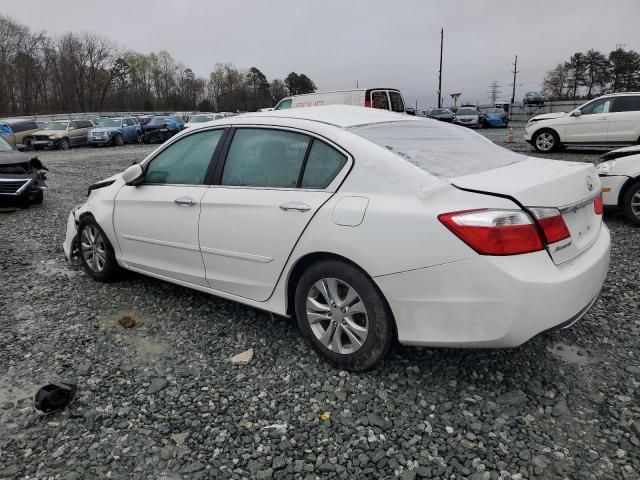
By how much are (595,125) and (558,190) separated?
42.9 feet

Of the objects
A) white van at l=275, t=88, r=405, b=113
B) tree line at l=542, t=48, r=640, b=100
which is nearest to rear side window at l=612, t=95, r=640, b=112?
white van at l=275, t=88, r=405, b=113

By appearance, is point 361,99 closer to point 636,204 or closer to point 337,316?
point 636,204

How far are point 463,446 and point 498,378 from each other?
2.27ft

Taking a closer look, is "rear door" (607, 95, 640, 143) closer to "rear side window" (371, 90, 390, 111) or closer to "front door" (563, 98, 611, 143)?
"front door" (563, 98, 611, 143)

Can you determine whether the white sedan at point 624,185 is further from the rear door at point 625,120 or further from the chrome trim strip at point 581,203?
the rear door at point 625,120

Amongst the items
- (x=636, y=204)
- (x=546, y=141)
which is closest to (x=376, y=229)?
(x=636, y=204)

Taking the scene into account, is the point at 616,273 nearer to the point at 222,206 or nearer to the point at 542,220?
the point at 542,220

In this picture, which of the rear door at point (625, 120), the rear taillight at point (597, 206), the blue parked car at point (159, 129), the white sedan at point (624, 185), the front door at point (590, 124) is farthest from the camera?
the blue parked car at point (159, 129)

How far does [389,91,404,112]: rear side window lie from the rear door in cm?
852

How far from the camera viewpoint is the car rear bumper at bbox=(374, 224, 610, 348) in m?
2.46

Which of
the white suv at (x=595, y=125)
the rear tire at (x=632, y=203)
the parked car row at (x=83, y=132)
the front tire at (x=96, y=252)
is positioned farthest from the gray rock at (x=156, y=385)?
the parked car row at (x=83, y=132)

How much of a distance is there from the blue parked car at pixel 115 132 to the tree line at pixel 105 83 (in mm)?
40367

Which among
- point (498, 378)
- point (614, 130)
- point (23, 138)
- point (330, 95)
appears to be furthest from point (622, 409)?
point (23, 138)

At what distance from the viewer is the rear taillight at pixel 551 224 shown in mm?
2564
